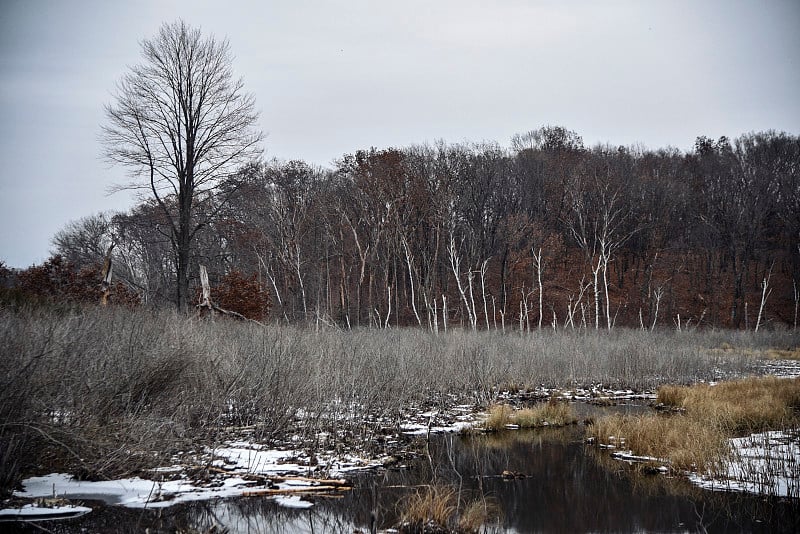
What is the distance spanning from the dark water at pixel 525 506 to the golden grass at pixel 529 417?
233 cm

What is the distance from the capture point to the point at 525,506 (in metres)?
8.10

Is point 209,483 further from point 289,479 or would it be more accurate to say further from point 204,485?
point 289,479

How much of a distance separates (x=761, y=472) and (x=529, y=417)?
543 cm

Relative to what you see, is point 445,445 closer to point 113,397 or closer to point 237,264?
point 113,397

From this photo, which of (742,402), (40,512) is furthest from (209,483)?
(742,402)

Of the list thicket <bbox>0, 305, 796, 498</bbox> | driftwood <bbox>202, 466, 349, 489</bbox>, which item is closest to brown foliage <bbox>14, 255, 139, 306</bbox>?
thicket <bbox>0, 305, 796, 498</bbox>

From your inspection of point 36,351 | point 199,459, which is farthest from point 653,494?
point 36,351

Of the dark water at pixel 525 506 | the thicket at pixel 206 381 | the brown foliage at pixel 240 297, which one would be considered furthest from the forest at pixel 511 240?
the dark water at pixel 525 506

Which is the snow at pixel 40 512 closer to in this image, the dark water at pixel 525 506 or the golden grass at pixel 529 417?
the dark water at pixel 525 506

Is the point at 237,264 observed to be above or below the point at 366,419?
above

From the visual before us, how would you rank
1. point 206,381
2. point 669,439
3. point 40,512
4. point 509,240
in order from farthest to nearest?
point 509,240
point 206,381
point 669,439
point 40,512

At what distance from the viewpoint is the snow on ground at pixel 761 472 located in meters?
8.05

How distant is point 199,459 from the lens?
8.45 meters

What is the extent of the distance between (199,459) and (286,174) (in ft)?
120
